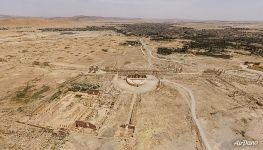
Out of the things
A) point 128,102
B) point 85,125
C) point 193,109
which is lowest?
point 193,109

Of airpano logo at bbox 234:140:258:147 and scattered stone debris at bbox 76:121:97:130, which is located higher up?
scattered stone debris at bbox 76:121:97:130

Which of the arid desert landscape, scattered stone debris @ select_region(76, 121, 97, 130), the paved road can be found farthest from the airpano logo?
scattered stone debris @ select_region(76, 121, 97, 130)

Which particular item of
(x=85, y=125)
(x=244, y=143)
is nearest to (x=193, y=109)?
(x=244, y=143)

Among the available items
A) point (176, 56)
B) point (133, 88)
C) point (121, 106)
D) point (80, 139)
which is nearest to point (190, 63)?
point (176, 56)

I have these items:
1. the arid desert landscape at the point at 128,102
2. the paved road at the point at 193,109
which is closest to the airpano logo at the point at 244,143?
the arid desert landscape at the point at 128,102

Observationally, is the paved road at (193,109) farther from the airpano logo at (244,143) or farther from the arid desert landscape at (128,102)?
the airpano logo at (244,143)

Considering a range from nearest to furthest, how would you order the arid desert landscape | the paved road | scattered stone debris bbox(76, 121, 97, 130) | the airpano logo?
the airpano logo, the paved road, the arid desert landscape, scattered stone debris bbox(76, 121, 97, 130)

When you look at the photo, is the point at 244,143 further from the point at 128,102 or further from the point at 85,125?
the point at 85,125

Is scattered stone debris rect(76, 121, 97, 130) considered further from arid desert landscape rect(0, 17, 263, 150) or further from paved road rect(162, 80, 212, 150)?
paved road rect(162, 80, 212, 150)

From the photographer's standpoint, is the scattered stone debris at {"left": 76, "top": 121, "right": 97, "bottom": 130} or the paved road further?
the scattered stone debris at {"left": 76, "top": 121, "right": 97, "bottom": 130}

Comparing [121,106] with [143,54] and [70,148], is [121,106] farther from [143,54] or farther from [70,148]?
[143,54]

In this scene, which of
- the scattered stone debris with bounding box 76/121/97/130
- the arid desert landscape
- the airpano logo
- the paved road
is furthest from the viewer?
the scattered stone debris with bounding box 76/121/97/130
